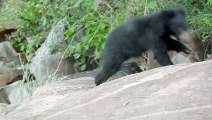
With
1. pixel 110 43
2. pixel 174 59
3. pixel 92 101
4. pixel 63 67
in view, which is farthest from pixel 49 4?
pixel 92 101

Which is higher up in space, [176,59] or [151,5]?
[151,5]

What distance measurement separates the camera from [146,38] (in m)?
4.67

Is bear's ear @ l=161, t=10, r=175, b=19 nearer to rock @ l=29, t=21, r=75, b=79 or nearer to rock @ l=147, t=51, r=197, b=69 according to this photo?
rock @ l=147, t=51, r=197, b=69

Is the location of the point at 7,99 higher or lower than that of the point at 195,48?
lower

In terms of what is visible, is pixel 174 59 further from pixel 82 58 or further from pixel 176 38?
pixel 82 58

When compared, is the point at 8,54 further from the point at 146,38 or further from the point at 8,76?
the point at 146,38

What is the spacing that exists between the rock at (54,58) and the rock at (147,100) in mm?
4133

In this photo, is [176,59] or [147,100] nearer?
[147,100]

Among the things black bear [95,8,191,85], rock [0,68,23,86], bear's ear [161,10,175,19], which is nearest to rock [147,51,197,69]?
black bear [95,8,191,85]

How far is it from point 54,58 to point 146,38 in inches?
127

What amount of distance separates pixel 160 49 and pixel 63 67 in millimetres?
3172

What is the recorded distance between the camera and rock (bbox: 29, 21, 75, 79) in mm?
7453

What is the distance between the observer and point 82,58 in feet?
23.8

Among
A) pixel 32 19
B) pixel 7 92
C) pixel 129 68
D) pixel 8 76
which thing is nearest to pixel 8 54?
pixel 32 19
